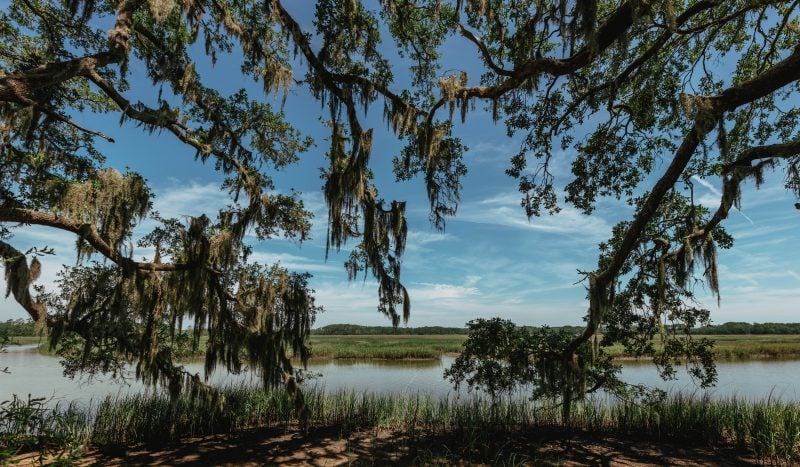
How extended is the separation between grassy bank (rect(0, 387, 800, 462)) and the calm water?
3514 mm

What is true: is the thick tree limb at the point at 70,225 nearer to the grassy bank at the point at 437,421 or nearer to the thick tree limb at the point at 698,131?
the grassy bank at the point at 437,421

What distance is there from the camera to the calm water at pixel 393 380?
15.3 m

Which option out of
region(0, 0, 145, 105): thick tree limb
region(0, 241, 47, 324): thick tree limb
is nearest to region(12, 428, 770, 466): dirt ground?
region(0, 241, 47, 324): thick tree limb

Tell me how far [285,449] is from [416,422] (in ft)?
10.0

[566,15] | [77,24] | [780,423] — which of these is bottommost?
[780,423]

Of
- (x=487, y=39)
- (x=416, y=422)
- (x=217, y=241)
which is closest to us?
(x=217, y=241)

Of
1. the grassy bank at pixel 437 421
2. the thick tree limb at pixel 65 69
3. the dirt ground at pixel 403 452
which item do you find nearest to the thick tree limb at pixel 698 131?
the dirt ground at pixel 403 452

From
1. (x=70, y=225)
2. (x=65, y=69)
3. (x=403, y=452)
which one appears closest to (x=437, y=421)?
(x=403, y=452)

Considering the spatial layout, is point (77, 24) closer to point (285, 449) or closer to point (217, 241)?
point (217, 241)

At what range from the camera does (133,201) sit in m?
6.00

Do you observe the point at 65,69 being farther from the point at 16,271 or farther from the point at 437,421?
the point at 437,421

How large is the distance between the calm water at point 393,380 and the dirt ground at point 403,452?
521 cm

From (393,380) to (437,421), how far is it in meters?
13.0

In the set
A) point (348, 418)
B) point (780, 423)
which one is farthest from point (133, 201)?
point (780, 423)
